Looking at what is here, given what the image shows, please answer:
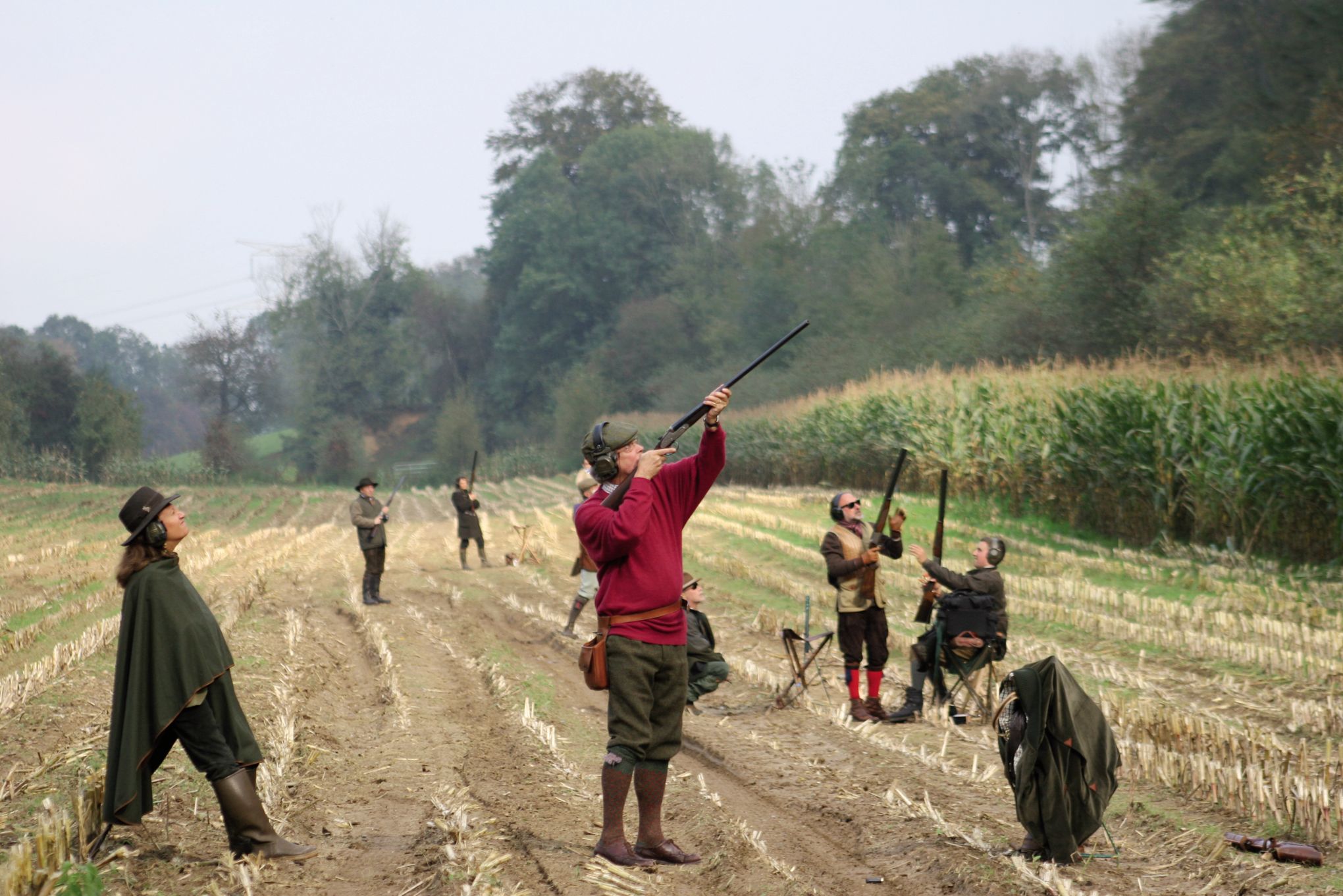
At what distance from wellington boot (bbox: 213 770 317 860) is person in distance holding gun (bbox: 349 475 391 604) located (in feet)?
36.8

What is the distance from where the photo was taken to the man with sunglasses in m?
9.66

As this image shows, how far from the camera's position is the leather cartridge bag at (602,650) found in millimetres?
5883

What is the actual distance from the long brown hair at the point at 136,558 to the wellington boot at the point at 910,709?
235 inches

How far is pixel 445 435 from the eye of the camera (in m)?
77.0

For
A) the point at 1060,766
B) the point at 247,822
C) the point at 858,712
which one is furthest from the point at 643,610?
the point at 858,712

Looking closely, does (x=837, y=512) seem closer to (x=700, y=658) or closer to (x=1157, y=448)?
(x=700, y=658)

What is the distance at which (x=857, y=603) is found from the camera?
384 inches

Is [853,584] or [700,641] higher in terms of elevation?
[853,584]

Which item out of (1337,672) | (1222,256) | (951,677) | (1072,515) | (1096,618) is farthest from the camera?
(1222,256)

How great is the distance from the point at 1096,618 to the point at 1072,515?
7551mm

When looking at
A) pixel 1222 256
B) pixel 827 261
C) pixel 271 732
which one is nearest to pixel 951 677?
pixel 271 732

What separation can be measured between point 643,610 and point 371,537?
12.3 m

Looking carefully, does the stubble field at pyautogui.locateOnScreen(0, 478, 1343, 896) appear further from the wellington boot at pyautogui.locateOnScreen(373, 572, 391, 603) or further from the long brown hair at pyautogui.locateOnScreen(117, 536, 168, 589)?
the long brown hair at pyautogui.locateOnScreen(117, 536, 168, 589)

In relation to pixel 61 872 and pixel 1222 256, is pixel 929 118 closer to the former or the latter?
pixel 1222 256
